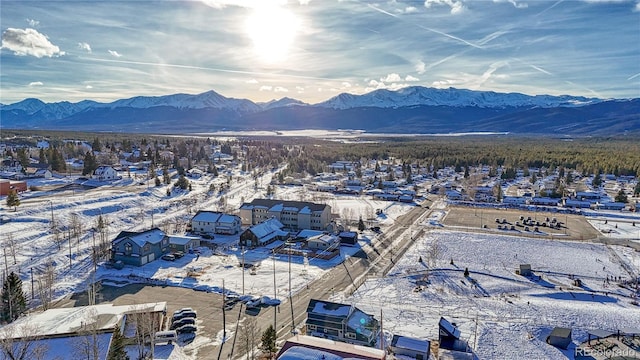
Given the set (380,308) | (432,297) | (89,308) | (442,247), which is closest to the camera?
(89,308)

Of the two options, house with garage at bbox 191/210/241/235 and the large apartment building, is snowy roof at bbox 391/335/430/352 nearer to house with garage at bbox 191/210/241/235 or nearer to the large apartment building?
the large apartment building

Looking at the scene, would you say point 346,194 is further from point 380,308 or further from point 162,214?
point 380,308

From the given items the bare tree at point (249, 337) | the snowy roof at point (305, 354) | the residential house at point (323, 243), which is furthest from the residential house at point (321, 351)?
the residential house at point (323, 243)

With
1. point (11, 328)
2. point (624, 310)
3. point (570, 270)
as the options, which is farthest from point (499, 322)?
point (11, 328)

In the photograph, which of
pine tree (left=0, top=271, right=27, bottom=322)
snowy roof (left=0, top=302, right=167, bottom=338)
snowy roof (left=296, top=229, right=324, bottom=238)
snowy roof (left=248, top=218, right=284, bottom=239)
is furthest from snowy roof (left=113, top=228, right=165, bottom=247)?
snowy roof (left=296, top=229, right=324, bottom=238)

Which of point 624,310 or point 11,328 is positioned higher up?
point 11,328

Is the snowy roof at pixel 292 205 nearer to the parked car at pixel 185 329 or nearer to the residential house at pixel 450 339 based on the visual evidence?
the parked car at pixel 185 329
